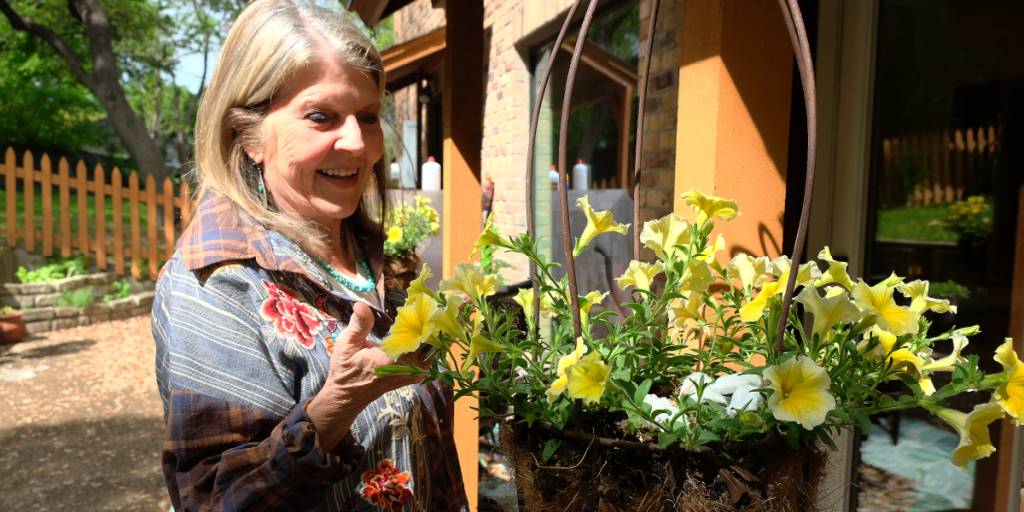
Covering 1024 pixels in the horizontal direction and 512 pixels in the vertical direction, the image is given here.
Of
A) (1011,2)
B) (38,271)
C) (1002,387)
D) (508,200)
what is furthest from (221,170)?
(38,271)

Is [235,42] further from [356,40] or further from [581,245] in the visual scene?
[581,245]

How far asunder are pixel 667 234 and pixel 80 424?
577cm

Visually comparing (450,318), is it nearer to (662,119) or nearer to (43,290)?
(662,119)

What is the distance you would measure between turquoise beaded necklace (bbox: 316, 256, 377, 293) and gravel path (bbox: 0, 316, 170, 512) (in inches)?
129

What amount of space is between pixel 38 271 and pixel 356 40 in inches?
334

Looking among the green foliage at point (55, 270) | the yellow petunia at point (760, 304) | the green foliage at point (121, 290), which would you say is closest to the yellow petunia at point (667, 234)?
the yellow petunia at point (760, 304)

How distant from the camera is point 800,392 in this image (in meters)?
0.65

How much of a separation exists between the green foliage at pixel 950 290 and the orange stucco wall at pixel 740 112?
A: 0.62 meters

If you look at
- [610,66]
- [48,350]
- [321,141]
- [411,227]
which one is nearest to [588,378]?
[321,141]

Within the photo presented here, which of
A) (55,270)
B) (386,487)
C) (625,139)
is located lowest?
(55,270)

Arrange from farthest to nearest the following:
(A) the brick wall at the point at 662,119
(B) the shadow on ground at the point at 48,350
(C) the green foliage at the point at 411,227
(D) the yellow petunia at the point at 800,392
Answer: (B) the shadow on ground at the point at 48,350
(C) the green foliage at the point at 411,227
(A) the brick wall at the point at 662,119
(D) the yellow petunia at the point at 800,392

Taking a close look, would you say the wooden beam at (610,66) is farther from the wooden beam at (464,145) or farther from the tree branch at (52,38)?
the tree branch at (52,38)

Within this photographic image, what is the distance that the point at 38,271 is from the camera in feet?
25.4

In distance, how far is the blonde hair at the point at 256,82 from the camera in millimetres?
1369
